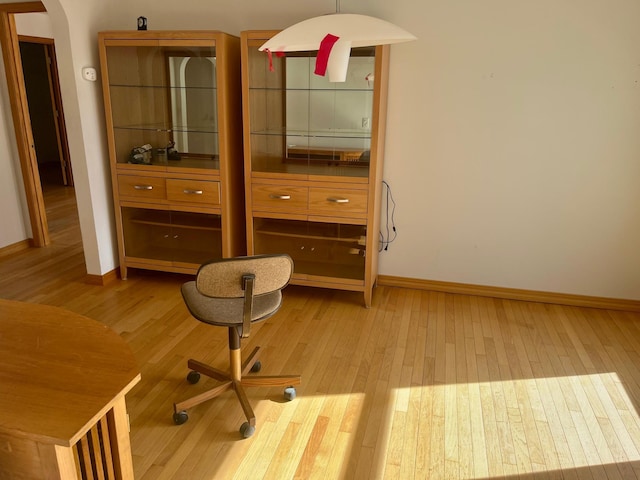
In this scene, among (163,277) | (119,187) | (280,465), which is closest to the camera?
(280,465)

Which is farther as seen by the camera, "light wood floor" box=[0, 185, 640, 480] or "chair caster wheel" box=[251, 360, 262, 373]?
"chair caster wheel" box=[251, 360, 262, 373]

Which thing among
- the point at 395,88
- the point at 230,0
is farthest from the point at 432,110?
the point at 230,0

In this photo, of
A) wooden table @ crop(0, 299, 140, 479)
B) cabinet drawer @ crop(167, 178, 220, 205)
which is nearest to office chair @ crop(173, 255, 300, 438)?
wooden table @ crop(0, 299, 140, 479)

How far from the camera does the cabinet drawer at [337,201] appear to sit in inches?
135

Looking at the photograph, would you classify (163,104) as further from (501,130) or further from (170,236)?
(501,130)

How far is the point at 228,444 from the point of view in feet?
7.31

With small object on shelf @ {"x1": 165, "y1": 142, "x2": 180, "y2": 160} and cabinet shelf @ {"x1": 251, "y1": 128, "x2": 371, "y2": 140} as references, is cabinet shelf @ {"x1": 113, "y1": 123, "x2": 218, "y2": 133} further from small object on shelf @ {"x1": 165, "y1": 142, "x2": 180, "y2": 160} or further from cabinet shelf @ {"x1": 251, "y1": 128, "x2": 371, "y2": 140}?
cabinet shelf @ {"x1": 251, "y1": 128, "x2": 371, "y2": 140}

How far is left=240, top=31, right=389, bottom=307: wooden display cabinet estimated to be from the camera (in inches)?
134

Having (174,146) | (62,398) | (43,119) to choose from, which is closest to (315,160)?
(174,146)

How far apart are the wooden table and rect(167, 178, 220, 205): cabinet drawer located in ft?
6.50

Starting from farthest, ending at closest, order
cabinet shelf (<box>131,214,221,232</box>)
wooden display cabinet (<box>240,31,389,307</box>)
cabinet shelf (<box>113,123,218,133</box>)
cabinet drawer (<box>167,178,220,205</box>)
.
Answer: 1. cabinet shelf (<box>131,214,221,232</box>)
2. cabinet shelf (<box>113,123,218,133</box>)
3. cabinet drawer (<box>167,178,220,205</box>)
4. wooden display cabinet (<box>240,31,389,307</box>)

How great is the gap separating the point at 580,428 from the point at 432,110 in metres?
2.29

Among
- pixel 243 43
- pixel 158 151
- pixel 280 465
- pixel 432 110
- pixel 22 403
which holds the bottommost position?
pixel 280 465

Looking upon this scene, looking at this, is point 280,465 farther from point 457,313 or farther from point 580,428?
point 457,313
